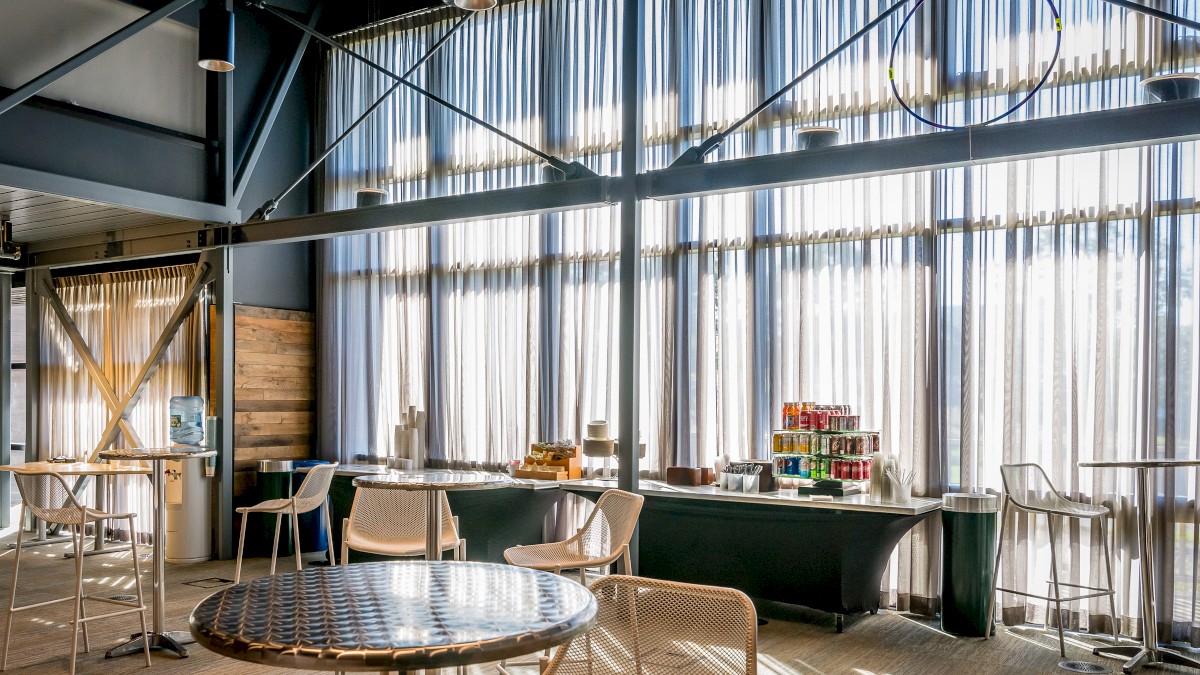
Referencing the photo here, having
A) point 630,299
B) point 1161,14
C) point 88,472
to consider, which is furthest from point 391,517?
point 1161,14

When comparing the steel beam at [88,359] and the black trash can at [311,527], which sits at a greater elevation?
the steel beam at [88,359]

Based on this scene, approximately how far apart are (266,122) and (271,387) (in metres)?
2.36

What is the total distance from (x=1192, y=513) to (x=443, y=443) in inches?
218

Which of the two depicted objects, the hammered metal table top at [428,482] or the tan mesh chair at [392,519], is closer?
the hammered metal table top at [428,482]

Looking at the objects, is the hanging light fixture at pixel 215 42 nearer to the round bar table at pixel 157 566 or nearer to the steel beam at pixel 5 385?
the round bar table at pixel 157 566

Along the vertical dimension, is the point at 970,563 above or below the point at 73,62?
below

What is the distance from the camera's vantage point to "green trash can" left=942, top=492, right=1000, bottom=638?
576 cm

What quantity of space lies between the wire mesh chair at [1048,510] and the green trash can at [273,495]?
563cm

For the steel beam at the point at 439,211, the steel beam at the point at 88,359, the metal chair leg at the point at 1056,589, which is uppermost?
the steel beam at the point at 439,211

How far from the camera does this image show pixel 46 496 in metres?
5.14

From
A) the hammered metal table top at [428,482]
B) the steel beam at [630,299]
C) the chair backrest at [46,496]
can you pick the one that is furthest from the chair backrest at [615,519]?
the chair backrest at [46,496]

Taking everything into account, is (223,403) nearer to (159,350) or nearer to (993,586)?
(159,350)

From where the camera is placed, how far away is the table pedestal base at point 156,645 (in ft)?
17.5

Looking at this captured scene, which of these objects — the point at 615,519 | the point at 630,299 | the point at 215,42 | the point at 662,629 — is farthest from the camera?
the point at 630,299
